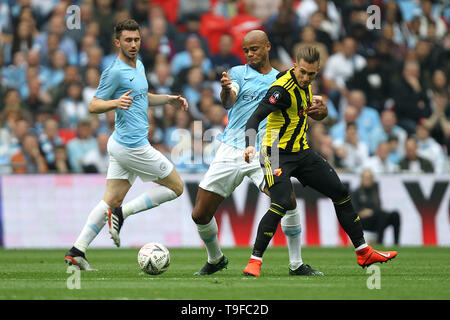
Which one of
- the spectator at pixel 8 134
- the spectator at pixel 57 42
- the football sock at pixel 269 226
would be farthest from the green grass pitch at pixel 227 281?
the spectator at pixel 57 42

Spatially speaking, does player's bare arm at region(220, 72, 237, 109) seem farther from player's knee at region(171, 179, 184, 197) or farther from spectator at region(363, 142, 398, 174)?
spectator at region(363, 142, 398, 174)

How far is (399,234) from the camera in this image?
50.5ft

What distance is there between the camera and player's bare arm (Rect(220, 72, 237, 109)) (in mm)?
8703

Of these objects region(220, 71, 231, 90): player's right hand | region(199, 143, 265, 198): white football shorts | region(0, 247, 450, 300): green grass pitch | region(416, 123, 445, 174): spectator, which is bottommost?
region(0, 247, 450, 300): green grass pitch

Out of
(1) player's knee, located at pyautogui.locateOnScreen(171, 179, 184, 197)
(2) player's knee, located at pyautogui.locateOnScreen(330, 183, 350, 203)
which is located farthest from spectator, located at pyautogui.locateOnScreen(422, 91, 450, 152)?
(2) player's knee, located at pyautogui.locateOnScreen(330, 183, 350, 203)

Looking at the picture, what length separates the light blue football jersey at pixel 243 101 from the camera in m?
9.23

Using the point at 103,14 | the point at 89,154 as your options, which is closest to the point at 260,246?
the point at 89,154

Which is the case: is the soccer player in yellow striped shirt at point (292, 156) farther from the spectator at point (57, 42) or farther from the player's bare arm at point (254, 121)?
the spectator at point (57, 42)

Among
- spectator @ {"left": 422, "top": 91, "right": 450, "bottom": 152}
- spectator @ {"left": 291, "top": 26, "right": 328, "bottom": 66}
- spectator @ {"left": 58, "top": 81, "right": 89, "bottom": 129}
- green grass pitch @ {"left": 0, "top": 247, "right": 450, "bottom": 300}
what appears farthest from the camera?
spectator @ {"left": 291, "top": 26, "right": 328, "bottom": 66}

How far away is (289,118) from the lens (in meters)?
8.79

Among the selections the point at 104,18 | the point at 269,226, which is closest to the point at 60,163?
the point at 104,18

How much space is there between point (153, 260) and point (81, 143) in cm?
751

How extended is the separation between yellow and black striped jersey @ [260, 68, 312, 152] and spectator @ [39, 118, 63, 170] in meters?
7.64

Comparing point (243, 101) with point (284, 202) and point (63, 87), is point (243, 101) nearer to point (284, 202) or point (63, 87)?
point (284, 202)
